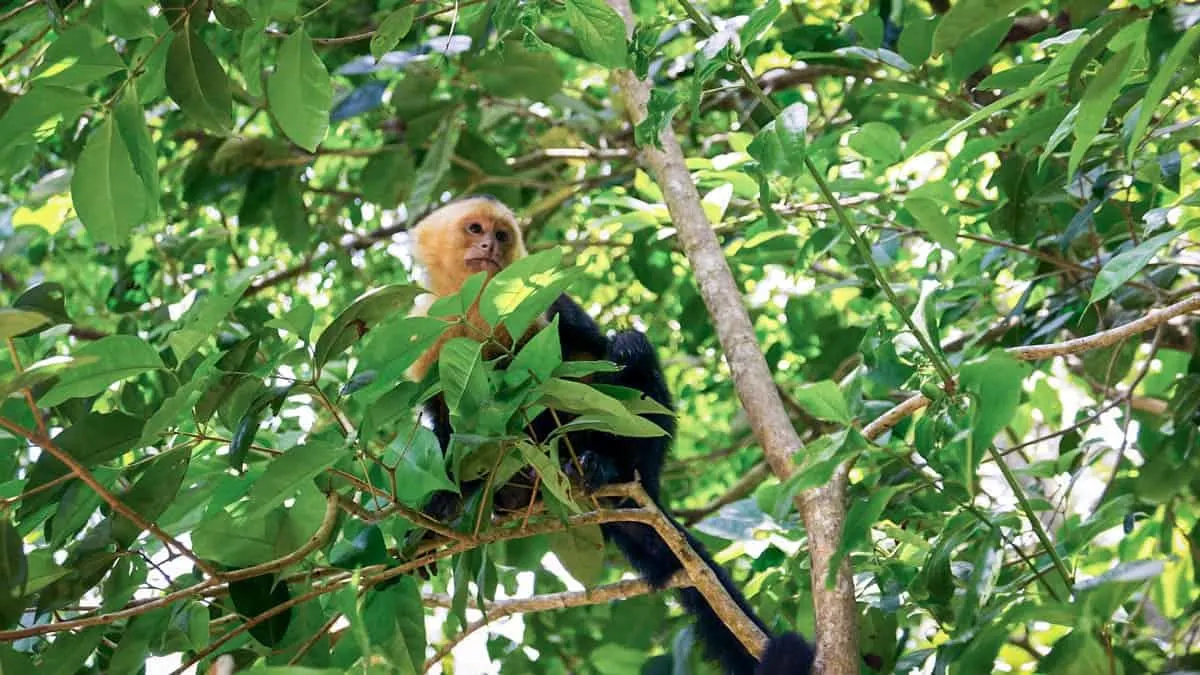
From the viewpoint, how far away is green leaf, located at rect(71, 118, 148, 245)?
1969mm

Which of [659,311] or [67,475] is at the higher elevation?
[67,475]

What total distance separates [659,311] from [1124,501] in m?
3.41

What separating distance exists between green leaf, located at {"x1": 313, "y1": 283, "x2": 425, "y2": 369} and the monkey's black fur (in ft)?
3.01

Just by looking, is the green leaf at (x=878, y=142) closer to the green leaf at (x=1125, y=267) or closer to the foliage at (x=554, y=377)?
the foliage at (x=554, y=377)

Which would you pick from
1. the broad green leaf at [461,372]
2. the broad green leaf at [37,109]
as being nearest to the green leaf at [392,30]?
the broad green leaf at [37,109]

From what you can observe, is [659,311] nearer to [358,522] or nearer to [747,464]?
[747,464]

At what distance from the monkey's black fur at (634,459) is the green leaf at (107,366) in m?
1.18

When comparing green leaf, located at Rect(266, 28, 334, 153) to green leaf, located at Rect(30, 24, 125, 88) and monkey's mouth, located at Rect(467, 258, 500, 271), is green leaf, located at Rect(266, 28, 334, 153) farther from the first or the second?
monkey's mouth, located at Rect(467, 258, 500, 271)

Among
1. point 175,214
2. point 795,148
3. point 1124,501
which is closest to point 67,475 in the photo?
point 795,148

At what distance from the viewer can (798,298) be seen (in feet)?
13.8

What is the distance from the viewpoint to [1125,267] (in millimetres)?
1886

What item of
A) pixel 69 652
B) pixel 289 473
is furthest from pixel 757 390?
pixel 69 652

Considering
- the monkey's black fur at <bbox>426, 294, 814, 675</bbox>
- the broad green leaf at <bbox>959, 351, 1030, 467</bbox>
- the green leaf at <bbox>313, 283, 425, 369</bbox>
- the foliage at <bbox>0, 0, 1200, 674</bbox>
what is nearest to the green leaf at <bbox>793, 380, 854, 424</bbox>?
the foliage at <bbox>0, 0, 1200, 674</bbox>

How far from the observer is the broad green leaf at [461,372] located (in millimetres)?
1780
